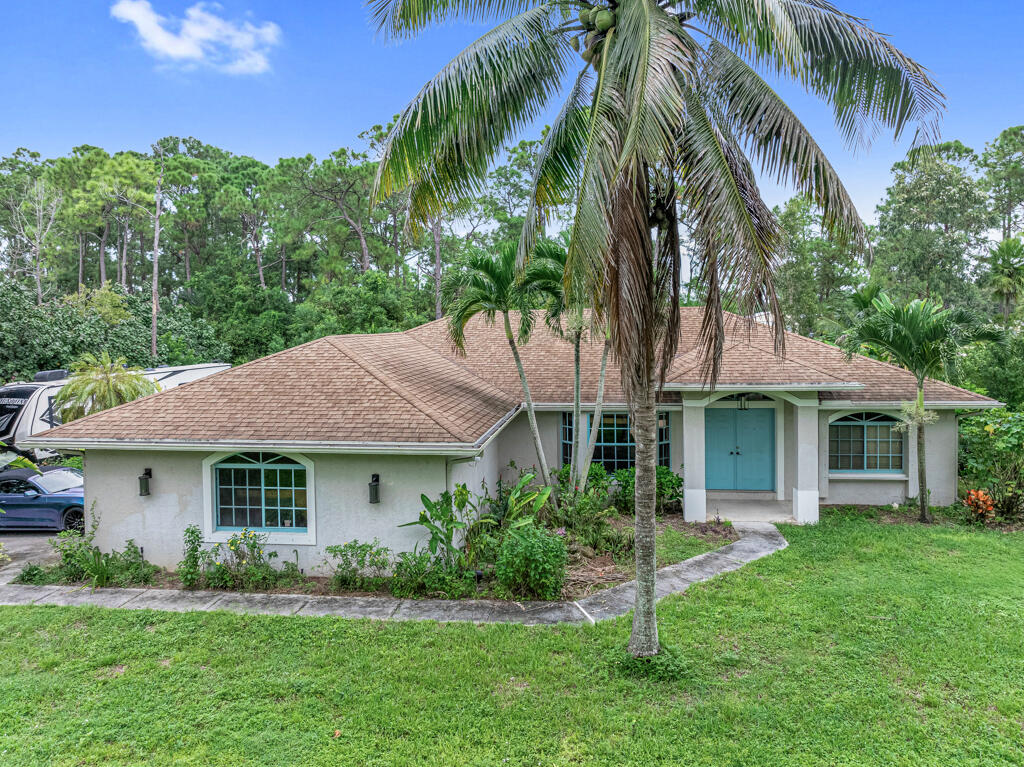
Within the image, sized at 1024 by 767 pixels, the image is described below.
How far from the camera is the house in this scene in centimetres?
851

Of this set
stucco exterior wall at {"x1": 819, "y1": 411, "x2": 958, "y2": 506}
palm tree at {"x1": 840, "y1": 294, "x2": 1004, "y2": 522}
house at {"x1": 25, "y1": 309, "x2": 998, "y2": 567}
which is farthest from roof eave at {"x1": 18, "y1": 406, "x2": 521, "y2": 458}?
stucco exterior wall at {"x1": 819, "y1": 411, "x2": 958, "y2": 506}

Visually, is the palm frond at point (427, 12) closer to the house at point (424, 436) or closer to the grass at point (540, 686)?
the house at point (424, 436)

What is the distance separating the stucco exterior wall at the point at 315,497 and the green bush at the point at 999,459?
1144cm

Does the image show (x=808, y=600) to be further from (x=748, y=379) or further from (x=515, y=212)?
(x=515, y=212)

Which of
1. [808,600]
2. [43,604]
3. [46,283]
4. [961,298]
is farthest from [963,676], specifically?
[46,283]

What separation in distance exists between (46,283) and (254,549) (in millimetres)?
41011

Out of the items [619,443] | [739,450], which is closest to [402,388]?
[619,443]

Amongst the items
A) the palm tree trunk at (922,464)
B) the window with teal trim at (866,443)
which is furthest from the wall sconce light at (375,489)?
the palm tree trunk at (922,464)

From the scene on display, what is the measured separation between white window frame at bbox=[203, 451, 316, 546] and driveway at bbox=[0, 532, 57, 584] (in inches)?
127

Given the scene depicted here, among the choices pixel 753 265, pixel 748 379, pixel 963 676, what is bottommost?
pixel 963 676

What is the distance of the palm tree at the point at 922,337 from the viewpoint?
1061 centimetres

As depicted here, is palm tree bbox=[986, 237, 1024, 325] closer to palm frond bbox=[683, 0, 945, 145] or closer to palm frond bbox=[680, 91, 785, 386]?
palm frond bbox=[683, 0, 945, 145]

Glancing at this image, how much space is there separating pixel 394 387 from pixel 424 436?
6.14 feet

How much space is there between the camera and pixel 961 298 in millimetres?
25641
